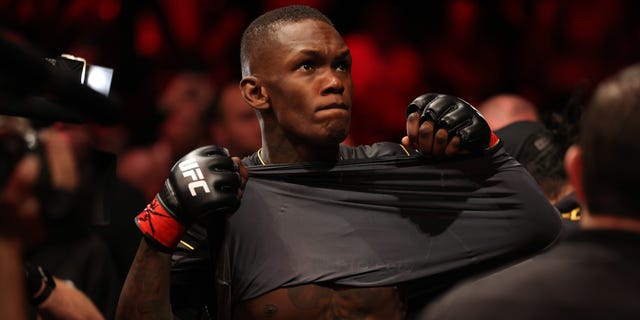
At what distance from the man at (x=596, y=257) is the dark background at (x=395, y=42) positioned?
460cm

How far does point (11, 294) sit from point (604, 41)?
585cm

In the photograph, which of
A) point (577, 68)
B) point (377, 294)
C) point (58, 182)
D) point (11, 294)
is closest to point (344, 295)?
point (377, 294)

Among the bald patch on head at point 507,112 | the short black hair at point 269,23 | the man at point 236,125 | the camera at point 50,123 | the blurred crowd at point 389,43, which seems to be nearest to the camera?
the camera at point 50,123

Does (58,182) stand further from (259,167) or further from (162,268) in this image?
Result: (259,167)

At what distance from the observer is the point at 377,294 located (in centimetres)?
226

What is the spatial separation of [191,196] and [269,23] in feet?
1.98

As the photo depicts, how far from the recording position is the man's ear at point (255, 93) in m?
2.50

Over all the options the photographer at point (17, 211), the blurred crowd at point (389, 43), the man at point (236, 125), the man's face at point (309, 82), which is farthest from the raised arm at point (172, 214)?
the blurred crowd at point (389, 43)

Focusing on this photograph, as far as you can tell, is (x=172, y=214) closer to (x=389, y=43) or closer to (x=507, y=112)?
(x=507, y=112)

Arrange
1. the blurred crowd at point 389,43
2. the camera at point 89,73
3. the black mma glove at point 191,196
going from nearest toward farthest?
the camera at point 89,73, the black mma glove at point 191,196, the blurred crowd at point 389,43

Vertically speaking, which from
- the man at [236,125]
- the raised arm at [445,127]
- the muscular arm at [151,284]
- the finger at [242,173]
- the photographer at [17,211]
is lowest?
the muscular arm at [151,284]

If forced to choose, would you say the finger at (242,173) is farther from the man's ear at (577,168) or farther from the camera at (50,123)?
the man's ear at (577,168)

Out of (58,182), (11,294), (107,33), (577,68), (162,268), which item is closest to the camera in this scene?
(11,294)

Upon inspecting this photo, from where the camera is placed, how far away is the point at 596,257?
1273mm
